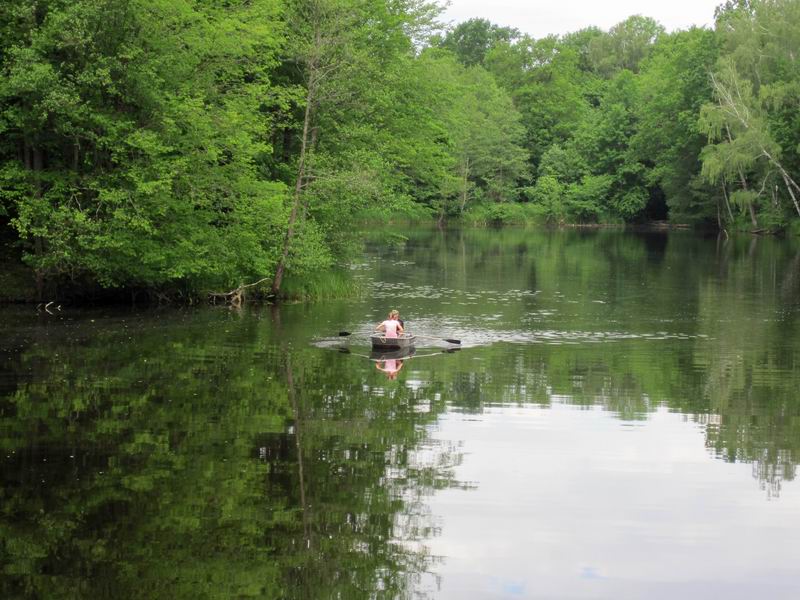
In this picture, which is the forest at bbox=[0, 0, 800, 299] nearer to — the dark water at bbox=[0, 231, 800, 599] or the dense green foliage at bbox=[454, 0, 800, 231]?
the dark water at bbox=[0, 231, 800, 599]

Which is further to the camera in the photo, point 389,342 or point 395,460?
point 389,342

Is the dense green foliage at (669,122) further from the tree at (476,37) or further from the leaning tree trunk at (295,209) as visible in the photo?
the leaning tree trunk at (295,209)

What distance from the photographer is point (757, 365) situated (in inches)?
973

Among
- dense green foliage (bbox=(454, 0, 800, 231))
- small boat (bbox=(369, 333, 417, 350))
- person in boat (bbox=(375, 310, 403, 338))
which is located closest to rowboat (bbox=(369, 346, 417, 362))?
small boat (bbox=(369, 333, 417, 350))

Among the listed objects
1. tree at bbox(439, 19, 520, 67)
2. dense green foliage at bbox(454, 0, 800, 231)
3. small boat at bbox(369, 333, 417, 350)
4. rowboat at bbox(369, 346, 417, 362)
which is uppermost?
tree at bbox(439, 19, 520, 67)

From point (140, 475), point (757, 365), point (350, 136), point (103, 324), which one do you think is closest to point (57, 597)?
point (140, 475)

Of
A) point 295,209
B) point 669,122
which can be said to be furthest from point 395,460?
point 669,122

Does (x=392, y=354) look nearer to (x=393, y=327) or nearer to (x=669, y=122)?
(x=393, y=327)

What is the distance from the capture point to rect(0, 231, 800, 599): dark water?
36.5 ft

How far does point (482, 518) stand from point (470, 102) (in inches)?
3744

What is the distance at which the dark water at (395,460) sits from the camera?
11.1 m

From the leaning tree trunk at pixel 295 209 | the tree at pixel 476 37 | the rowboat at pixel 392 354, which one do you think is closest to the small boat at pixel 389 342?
the rowboat at pixel 392 354

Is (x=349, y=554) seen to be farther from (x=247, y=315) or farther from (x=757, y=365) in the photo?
(x=247, y=315)

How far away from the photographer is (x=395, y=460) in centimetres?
Result: 1550
